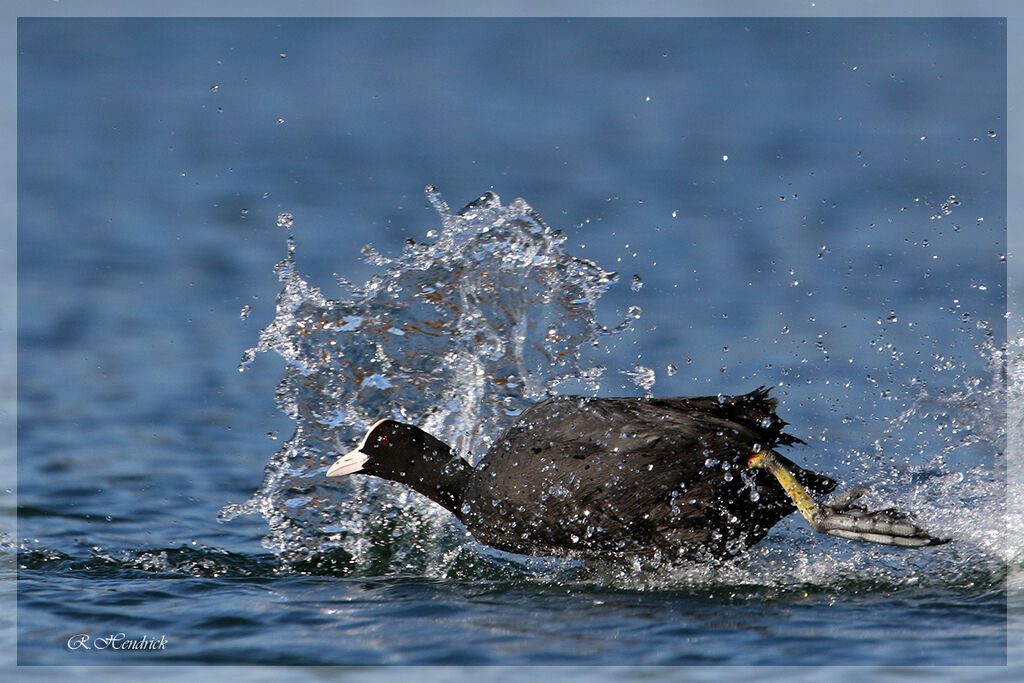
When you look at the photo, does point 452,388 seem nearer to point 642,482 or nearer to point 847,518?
point 642,482

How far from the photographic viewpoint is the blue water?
4.42m

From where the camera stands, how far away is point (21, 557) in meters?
5.18

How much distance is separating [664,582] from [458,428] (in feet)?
5.55

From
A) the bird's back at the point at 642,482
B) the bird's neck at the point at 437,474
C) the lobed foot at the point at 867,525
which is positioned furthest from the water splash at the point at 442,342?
the lobed foot at the point at 867,525

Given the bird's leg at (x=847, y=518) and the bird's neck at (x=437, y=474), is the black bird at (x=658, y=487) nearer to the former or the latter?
the bird's leg at (x=847, y=518)

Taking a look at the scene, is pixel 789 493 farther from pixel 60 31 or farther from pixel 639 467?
pixel 60 31

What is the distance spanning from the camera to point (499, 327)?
6.31 meters

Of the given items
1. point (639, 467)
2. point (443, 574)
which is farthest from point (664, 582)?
point (443, 574)

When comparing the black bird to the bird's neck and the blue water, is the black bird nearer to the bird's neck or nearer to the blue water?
the blue water

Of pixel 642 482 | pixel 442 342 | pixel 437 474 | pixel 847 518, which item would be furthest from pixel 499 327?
pixel 847 518
